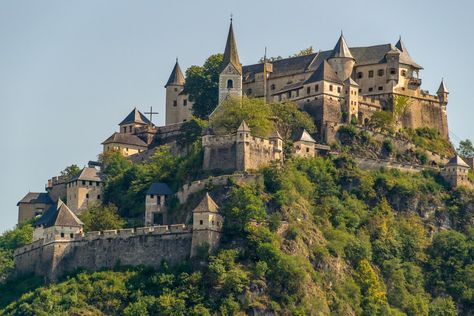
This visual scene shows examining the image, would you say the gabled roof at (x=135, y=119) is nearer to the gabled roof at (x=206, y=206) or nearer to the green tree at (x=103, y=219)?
the green tree at (x=103, y=219)

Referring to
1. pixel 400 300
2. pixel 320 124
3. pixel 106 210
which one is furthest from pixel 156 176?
pixel 400 300

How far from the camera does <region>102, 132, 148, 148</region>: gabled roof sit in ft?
426

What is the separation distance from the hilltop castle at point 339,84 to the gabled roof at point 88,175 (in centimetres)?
1155

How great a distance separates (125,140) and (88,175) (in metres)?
9.52

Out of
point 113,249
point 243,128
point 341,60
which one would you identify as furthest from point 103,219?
point 341,60

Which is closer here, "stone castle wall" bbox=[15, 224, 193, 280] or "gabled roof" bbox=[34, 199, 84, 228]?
"stone castle wall" bbox=[15, 224, 193, 280]

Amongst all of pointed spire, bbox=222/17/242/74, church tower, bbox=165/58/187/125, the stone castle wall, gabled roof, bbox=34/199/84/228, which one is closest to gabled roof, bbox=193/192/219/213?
the stone castle wall

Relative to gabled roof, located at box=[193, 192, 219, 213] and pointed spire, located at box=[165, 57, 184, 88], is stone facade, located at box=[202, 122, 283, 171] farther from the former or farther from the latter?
pointed spire, located at box=[165, 57, 184, 88]

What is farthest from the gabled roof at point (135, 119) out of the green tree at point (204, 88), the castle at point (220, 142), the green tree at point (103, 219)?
the green tree at point (103, 219)

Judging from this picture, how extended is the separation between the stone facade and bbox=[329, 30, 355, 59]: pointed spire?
1552 cm

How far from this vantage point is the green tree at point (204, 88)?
128 m

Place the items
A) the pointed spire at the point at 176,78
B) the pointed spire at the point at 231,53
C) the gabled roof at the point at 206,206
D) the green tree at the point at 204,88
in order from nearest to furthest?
the gabled roof at the point at 206,206 < the pointed spire at the point at 231,53 < the green tree at the point at 204,88 < the pointed spire at the point at 176,78

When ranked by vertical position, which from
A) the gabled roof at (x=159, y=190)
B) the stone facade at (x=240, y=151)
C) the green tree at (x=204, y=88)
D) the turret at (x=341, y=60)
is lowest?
the gabled roof at (x=159, y=190)

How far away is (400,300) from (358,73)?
83.2ft
